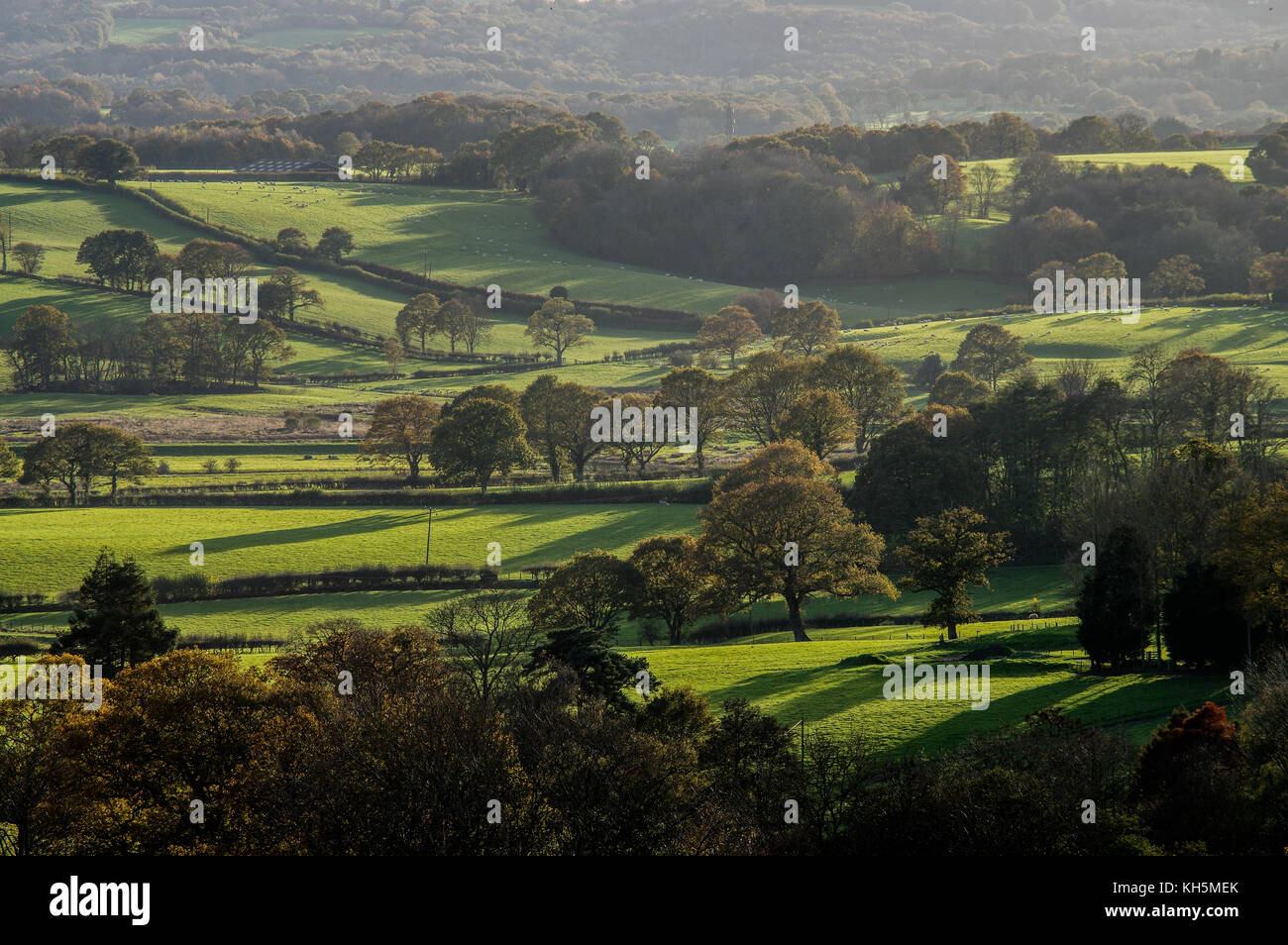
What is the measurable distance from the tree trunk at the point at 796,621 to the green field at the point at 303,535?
54.3ft

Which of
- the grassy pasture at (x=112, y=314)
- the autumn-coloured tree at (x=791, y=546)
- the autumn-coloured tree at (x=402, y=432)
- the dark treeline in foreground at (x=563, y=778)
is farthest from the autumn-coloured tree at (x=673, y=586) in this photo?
the grassy pasture at (x=112, y=314)

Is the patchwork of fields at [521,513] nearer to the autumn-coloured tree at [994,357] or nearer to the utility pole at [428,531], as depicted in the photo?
the utility pole at [428,531]

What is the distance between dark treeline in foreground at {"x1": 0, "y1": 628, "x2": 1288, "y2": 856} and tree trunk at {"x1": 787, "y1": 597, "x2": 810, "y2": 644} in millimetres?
22373

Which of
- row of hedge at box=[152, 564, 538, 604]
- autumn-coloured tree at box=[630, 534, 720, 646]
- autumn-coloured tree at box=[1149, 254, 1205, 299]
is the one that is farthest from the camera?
autumn-coloured tree at box=[1149, 254, 1205, 299]

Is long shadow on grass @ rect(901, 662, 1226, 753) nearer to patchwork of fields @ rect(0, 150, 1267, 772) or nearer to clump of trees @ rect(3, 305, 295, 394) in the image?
patchwork of fields @ rect(0, 150, 1267, 772)

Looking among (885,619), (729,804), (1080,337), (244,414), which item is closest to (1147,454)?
(885,619)

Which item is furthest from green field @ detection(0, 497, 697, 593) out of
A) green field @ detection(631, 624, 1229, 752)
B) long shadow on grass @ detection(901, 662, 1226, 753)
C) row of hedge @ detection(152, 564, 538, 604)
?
long shadow on grass @ detection(901, 662, 1226, 753)

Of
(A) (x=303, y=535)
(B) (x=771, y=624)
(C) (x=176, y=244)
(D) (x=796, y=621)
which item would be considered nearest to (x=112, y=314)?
(C) (x=176, y=244)

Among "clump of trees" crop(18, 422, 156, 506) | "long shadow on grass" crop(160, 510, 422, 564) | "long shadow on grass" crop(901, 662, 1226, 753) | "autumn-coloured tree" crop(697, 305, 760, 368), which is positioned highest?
"autumn-coloured tree" crop(697, 305, 760, 368)

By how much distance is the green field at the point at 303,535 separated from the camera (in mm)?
76188

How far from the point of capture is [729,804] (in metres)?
34.3

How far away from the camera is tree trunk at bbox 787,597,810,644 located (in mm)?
64750

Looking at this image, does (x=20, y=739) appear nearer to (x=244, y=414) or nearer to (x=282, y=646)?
(x=282, y=646)
